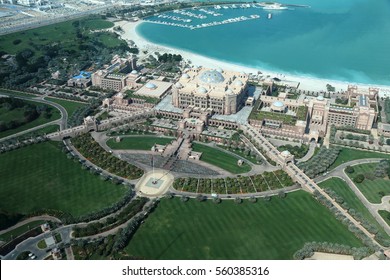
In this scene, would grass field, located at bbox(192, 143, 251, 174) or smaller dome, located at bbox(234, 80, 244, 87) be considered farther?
smaller dome, located at bbox(234, 80, 244, 87)

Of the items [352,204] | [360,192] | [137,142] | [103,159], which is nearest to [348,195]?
[352,204]

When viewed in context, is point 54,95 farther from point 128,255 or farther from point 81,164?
point 128,255

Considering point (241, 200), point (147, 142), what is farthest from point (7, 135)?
point (241, 200)

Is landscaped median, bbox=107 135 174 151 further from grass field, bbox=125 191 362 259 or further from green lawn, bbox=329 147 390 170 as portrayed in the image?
green lawn, bbox=329 147 390 170

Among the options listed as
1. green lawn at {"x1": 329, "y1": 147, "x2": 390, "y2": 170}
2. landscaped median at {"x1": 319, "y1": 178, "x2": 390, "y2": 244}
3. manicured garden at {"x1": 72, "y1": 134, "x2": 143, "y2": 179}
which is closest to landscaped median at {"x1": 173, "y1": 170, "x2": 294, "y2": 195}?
landscaped median at {"x1": 319, "y1": 178, "x2": 390, "y2": 244}

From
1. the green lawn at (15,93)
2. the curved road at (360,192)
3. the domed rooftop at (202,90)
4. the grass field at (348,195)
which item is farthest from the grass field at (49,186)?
the curved road at (360,192)
